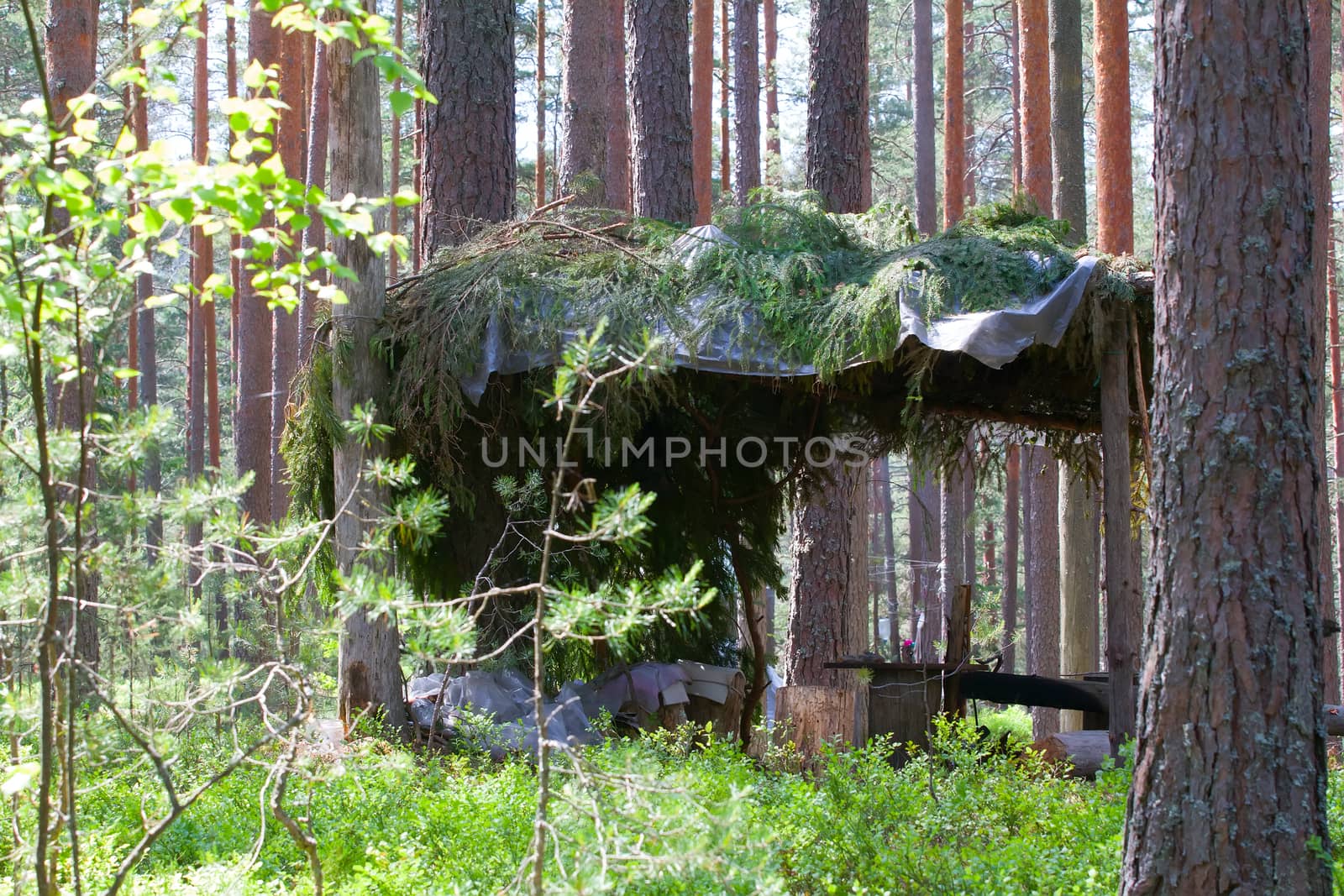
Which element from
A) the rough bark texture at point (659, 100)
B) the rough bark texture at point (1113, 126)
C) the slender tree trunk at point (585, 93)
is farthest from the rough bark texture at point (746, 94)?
the rough bark texture at point (1113, 126)

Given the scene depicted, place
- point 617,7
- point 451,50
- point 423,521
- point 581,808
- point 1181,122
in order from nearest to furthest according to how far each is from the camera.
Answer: point 581,808 → point 423,521 → point 1181,122 → point 451,50 → point 617,7

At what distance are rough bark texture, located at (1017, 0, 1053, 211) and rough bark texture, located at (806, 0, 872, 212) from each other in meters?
3.36

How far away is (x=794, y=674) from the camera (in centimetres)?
1098

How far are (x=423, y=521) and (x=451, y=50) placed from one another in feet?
20.5

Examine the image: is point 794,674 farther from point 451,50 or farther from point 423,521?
point 423,521

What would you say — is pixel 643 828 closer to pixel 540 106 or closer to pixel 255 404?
pixel 255 404

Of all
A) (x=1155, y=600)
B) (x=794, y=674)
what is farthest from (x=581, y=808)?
(x=794, y=674)

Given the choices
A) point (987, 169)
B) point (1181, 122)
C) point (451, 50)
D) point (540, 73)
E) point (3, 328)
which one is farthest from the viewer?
point (987, 169)

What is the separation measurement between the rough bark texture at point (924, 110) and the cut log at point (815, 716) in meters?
11.7

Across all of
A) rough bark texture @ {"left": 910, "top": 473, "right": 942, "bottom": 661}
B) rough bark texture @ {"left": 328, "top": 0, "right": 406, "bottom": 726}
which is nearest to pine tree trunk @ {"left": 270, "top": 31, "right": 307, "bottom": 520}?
rough bark texture @ {"left": 328, "top": 0, "right": 406, "bottom": 726}

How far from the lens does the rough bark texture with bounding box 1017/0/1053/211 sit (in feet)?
42.7

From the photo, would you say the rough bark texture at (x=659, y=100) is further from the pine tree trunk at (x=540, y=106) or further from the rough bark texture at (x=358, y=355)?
the pine tree trunk at (x=540, y=106)

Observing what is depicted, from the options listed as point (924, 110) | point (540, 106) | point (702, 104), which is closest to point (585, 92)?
point (702, 104)

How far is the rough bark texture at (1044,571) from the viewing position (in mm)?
13625
